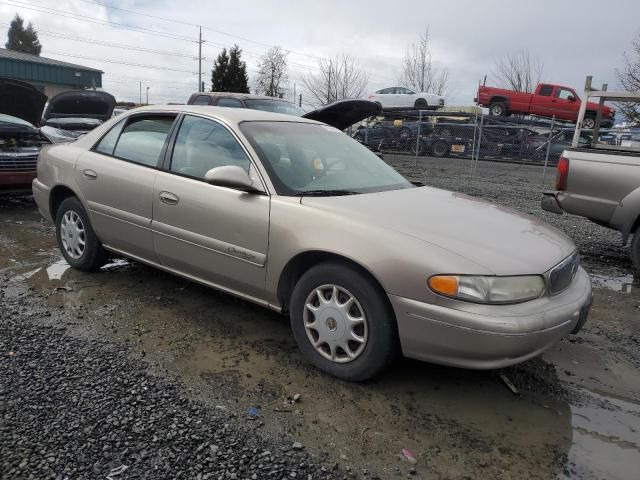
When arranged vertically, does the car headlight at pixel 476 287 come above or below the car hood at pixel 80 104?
below

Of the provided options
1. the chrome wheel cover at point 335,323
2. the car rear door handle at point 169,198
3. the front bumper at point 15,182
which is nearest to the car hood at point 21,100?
the front bumper at point 15,182

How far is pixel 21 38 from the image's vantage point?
63594 millimetres

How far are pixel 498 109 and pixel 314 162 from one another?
2148 cm

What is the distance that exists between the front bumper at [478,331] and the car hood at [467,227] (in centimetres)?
21

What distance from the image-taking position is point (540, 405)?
2.95m

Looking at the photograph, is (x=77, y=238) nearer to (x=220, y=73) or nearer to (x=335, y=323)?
(x=335, y=323)

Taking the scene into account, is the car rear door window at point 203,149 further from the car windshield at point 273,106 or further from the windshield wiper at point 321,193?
the car windshield at point 273,106

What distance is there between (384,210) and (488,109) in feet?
74.4

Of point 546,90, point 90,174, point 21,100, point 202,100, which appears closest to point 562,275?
point 90,174

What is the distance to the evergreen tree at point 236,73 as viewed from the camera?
31875mm

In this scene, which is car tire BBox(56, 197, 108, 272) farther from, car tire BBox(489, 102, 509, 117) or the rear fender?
car tire BBox(489, 102, 509, 117)

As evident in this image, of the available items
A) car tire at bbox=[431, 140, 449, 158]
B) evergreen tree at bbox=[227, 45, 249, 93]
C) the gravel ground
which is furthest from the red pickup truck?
the gravel ground

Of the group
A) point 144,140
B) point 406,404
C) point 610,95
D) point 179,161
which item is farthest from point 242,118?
point 610,95

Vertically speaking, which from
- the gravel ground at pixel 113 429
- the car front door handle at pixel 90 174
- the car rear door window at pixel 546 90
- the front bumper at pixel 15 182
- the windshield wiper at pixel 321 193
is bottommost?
the gravel ground at pixel 113 429
